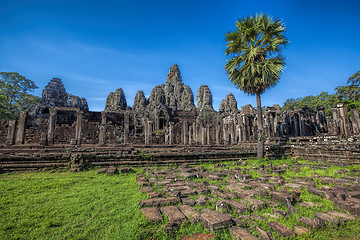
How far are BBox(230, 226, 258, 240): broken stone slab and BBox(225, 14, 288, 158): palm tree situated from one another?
330 inches

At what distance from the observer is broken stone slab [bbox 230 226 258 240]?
1.85m

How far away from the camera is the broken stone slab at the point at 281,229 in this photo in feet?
6.56

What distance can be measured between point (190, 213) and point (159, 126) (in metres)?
27.9

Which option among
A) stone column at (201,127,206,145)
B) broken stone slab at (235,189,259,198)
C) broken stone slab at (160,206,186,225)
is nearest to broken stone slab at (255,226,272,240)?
broken stone slab at (160,206,186,225)

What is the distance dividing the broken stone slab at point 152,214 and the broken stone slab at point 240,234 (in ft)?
2.90

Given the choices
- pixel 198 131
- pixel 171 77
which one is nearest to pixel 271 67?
pixel 198 131

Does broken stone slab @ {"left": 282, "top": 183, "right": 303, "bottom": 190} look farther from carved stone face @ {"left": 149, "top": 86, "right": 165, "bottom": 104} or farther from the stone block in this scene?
carved stone face @ {"left": 149, "top": 86, "right": 165, "bottom": 104}

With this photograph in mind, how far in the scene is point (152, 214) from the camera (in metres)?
2.45

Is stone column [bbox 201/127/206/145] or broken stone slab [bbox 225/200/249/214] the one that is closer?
broken stone slab [bbox 225/200/249/214]

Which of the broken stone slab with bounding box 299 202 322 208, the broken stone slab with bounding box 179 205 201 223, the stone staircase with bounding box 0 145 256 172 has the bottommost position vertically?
the broken stone slab with bounding box 299 202 322 208

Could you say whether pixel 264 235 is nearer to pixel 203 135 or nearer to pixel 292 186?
pixel 292 186

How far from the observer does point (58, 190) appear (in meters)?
3.79

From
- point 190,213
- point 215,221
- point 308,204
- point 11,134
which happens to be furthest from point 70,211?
point 11,134

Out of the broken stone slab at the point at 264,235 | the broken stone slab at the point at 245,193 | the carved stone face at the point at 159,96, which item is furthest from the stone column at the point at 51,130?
the carved stone face at the point at 159,96
